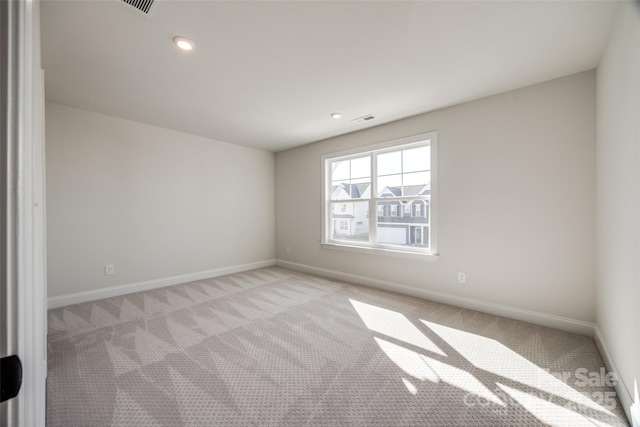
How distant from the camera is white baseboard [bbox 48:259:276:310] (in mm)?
3113

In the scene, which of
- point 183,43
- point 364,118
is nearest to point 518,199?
point 364,118

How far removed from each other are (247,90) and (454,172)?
8.31ft

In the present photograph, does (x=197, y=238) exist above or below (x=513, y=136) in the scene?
below

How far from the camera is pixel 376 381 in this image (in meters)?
1.81

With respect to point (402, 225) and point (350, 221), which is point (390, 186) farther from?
point (350, 221)

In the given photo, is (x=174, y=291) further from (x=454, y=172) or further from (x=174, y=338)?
(x=454, y=172)

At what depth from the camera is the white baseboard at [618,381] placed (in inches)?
58.7

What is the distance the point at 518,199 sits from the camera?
8.89ft

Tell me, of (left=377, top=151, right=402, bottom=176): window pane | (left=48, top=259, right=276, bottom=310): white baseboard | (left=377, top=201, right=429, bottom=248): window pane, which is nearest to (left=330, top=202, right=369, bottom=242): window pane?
(left=377, top=201, right=429, bottom=248): window pane

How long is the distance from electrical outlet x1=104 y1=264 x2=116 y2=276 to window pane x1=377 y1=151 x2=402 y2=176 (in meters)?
3.93

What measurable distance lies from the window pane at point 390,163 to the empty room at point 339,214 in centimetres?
2

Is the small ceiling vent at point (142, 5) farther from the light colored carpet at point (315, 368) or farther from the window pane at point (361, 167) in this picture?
the window pane at point (361, 167)

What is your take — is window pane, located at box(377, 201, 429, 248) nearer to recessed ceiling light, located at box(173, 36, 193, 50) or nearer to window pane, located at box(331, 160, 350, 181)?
window pane, located at box(331, 160, 350, 181)

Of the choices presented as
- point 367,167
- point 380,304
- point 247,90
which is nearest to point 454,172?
point 367,167
